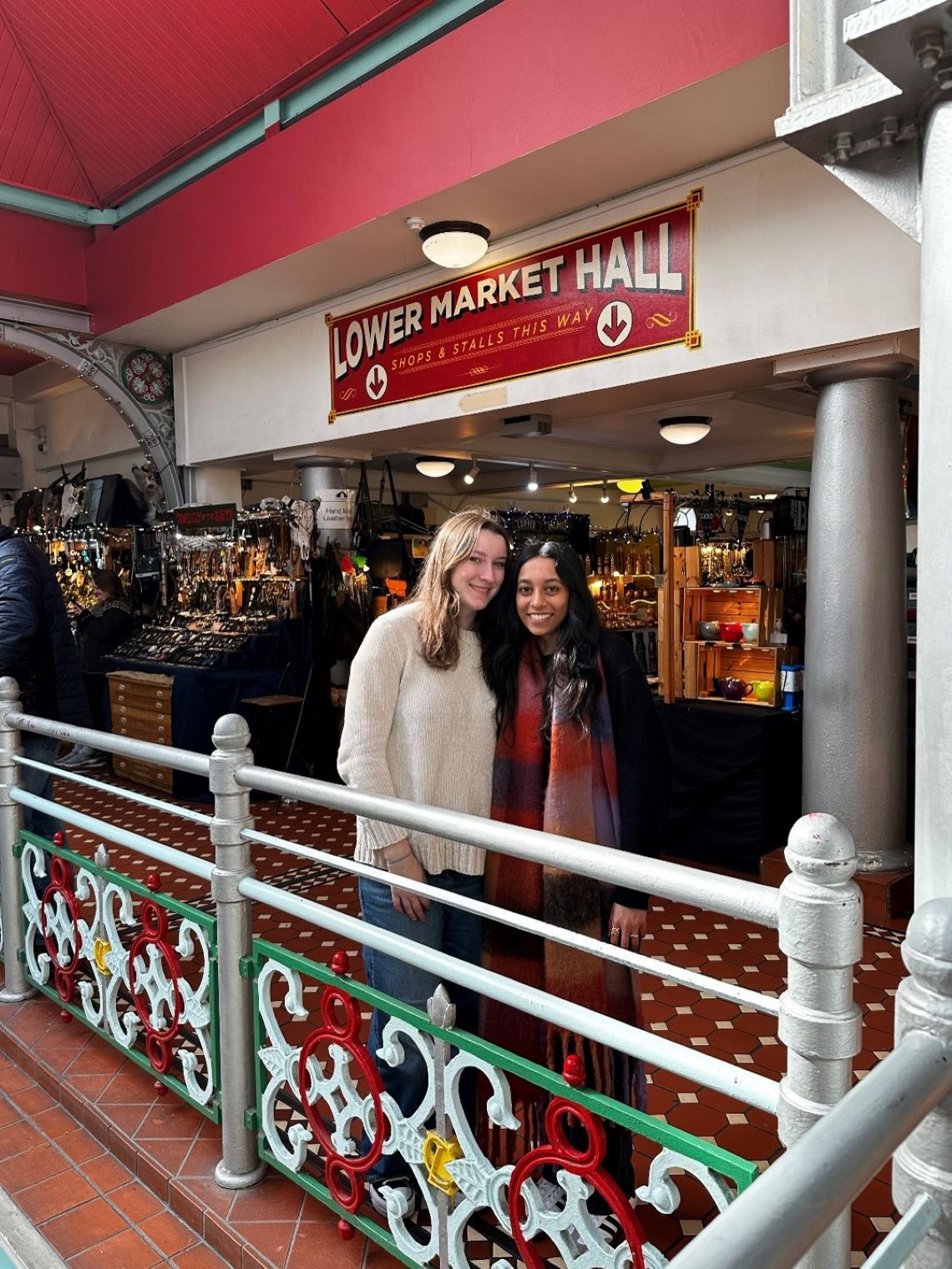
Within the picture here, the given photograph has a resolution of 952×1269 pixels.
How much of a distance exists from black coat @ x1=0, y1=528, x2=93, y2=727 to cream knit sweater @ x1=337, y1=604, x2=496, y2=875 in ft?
6.10

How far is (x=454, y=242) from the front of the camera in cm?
522

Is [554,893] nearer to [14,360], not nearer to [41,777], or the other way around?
[41,777]

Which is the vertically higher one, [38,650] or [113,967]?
[38,650]

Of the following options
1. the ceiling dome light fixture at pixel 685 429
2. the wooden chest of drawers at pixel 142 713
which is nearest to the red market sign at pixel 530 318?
the ceiling dome light fixture at pixel 685 429

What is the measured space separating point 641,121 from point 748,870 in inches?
157

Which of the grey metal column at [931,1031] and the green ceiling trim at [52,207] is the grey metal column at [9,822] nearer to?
the grey metal column at [931,1031]

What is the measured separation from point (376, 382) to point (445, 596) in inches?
177

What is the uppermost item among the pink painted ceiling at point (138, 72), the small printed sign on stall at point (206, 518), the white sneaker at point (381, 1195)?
the pink painted ceiling at point (138, 72)

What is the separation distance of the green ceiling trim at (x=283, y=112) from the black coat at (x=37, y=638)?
340cm

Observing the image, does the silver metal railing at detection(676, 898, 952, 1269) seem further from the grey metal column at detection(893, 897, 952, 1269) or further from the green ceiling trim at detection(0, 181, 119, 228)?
the green ceiling trim at detection(0, 181, 119, 228)

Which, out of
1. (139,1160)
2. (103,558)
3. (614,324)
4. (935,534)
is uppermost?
(614,324)

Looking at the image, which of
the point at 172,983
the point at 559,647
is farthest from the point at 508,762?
the point at 172,983

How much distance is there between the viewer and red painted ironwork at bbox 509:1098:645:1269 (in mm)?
1453

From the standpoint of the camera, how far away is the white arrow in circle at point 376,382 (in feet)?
20.9
